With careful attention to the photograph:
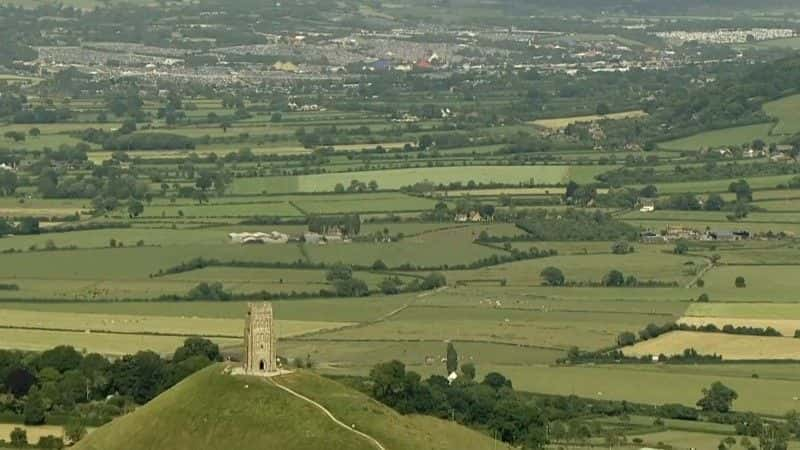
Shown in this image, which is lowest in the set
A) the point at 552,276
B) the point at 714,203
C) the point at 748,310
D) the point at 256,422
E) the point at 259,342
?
the point at 552,276

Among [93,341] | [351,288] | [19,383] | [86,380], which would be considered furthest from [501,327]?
→ [19,383]

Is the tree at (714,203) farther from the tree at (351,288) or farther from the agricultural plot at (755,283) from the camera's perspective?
the tree at (351,288)

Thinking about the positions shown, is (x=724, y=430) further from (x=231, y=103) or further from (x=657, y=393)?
(x=231, y=103)

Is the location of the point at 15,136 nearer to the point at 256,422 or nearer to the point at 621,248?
the point at 621,248

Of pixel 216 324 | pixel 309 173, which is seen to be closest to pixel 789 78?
pixel 309 173

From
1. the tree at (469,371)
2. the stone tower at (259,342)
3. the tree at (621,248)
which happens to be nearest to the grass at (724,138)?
the tree at (621,248)

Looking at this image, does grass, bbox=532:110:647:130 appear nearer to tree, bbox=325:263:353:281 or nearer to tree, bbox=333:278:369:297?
tree, bbox=325:263:353:281

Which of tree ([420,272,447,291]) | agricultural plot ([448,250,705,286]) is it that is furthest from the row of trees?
agricultural plot ([448,250,705,286])
